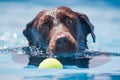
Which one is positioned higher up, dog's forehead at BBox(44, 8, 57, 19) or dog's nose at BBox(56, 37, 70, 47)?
dog's forehead at BBox(44, 8, 57, 19)

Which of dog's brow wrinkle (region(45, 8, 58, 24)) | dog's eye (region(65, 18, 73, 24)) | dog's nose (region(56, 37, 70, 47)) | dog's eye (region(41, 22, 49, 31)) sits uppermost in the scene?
dog's brow wrinkle (region(45, 8, 58, 24))

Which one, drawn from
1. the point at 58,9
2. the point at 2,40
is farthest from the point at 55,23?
the point at 2,40

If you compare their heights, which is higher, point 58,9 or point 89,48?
point 58,9

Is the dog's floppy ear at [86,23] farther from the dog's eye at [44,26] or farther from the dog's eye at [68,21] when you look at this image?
the dog's eye at [44,26]

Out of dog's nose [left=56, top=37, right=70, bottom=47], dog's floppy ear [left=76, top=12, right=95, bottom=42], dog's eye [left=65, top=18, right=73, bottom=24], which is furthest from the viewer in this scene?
dog's floppy ear [left=76, top=12, right=95, bottom=42]

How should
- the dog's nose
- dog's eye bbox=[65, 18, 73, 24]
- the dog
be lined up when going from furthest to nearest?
dog's eye bbox=[65, 18, 73, 24], the dog, the dog's nose

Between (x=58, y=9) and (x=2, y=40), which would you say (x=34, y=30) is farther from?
(x=2, y=40)

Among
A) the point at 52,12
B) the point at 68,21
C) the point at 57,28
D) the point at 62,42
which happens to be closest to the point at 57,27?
the point at 57,28

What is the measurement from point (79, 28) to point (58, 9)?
673mm

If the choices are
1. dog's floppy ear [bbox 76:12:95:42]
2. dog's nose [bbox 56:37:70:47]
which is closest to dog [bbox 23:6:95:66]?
dog's floppy ear [bbox 76:12:95:42]

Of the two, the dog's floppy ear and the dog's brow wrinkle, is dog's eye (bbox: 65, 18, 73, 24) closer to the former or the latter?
the dog's brow wrinkle

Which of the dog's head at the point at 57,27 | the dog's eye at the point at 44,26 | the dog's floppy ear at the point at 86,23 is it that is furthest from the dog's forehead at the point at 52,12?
the dog's floppy ear at the point at 86,23

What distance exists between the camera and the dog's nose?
9.07 metres

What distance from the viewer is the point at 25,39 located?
1182 cm
